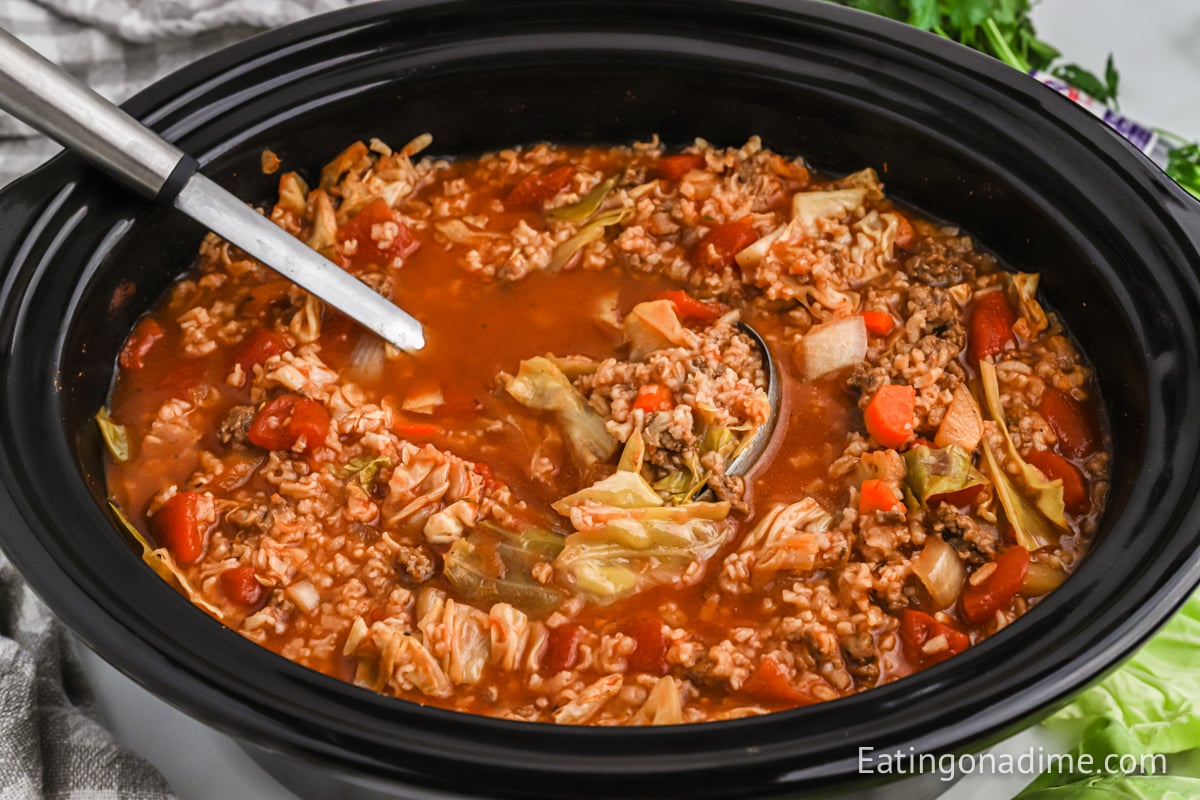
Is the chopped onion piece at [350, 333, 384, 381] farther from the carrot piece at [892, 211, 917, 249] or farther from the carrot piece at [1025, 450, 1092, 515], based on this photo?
the carrot piece at [1025, 450, 1092, 515]

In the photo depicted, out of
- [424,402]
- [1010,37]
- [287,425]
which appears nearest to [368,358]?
[424,402]

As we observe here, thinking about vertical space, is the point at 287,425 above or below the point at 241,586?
above

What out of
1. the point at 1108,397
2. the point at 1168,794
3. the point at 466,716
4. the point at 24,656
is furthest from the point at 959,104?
the point at 24,656

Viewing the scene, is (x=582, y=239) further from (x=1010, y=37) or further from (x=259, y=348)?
(x=1010, y=37)

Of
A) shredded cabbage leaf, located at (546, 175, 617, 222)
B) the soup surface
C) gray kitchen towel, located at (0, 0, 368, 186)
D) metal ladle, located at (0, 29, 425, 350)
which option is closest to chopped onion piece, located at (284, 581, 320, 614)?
the soup surface

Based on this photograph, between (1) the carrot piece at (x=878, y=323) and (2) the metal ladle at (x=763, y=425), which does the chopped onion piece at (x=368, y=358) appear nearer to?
(2) the metal ladle at (x=763, y=425)

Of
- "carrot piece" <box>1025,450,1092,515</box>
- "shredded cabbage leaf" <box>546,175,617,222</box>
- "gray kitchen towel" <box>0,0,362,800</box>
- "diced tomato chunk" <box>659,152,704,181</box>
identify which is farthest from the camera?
"diced tomato chunk" <box>659,152,704,181</box>
